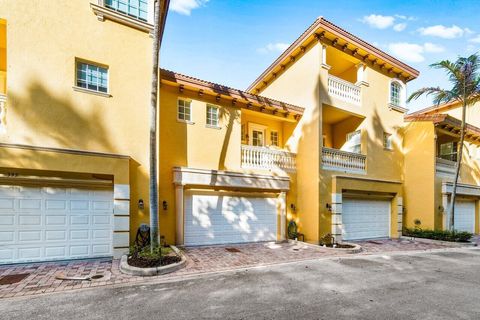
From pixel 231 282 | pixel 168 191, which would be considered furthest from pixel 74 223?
pixel 231 282

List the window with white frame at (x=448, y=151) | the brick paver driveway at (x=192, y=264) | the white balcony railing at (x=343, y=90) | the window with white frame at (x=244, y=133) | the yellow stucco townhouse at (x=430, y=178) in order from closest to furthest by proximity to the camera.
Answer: the brick paver driveway at (x=192, y=264) → the white balcony railing at (x=343, y=90) → the window with white frame at (x=244, y=133) → the yellow stucco townhouse at (x=430, y=178) → the window with white frame at (x=448, y=151)

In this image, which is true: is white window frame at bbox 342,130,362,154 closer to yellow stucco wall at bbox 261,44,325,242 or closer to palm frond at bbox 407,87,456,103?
yellow stucco wall at bbox 261,44,325,242

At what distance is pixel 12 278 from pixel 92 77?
242 inches

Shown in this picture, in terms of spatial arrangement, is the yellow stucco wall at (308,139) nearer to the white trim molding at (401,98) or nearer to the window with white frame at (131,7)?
the white trim molding at (401,98)

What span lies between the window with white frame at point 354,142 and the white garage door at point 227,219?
18.8 ft

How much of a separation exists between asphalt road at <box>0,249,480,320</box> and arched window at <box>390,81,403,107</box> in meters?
10.4

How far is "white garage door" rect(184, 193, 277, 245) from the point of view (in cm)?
1011

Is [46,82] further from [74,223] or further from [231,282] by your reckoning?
[231,282]

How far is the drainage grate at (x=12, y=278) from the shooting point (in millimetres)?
6008

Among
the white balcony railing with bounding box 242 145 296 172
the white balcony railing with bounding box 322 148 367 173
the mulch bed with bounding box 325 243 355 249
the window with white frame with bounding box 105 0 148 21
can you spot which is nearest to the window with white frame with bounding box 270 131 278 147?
the white balcony railing with bounding box 242 145 296 172

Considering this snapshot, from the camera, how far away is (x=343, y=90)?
509 inches

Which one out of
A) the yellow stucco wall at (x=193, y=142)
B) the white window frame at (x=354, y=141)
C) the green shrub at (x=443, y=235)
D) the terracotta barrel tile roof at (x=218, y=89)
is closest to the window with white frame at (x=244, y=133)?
the yellow stucco wall at (x=193, y=142)

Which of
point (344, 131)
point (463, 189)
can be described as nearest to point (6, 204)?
point (344, 131)

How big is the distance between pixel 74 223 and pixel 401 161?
1655cm
